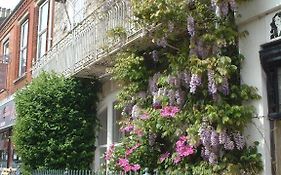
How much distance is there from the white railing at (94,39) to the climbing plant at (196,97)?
0.90 m

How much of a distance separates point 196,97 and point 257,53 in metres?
1.05

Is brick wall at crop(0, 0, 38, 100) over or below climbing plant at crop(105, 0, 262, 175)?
over

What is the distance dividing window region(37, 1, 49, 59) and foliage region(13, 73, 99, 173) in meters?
5.24

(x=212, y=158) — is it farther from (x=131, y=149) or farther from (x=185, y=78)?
(x=131, y=149)

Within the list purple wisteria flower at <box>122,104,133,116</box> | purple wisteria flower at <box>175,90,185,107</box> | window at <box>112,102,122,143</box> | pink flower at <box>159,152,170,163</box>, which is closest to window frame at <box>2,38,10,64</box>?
window at <box>112,102,122,143</box>

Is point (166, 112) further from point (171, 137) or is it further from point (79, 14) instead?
point (79, 14)

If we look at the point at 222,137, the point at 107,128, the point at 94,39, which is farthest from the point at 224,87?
the point at 107,128

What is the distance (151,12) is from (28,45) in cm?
1213

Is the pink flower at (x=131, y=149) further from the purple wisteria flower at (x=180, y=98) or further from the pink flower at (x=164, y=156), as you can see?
the purple wisteria flower at (x=180, y=98)

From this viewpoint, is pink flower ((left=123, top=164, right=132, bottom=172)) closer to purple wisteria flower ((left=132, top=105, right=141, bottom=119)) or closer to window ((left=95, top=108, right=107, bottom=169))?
purple wisteria flower ((left=132, top=105, right=141, bottom=119))

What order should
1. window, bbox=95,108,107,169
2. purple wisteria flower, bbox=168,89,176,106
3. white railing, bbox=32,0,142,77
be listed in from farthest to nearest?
window, bbox=95,108,107,169
white railing, bbox=32,0,142,77
purple wisteria flower, bbox=168,89,176,106

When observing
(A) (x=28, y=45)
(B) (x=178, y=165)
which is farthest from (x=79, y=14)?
(B) (x=178, y=165)

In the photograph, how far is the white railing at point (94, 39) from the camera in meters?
8.23

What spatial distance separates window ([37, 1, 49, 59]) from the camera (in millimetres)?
16409
